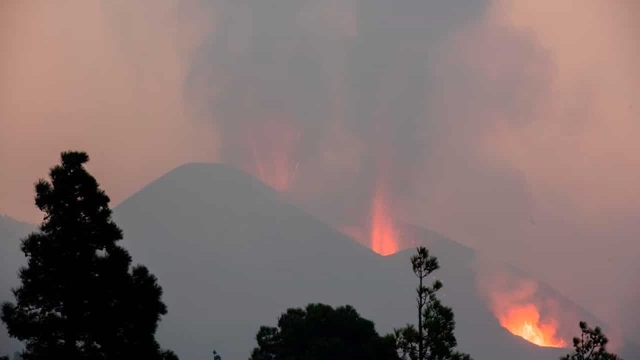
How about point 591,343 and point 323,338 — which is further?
point 323,338

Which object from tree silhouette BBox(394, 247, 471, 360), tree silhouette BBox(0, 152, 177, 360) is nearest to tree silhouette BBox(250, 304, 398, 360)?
tree silhouette BBox(394, 247, 471, 360)

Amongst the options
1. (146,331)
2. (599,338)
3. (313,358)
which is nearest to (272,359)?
(313,358)

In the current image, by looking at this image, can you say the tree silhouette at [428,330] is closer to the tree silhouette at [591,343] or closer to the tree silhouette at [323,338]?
the tree silhouette at [591,343]

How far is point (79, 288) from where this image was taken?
30938mm

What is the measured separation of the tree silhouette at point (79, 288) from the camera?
30422mm

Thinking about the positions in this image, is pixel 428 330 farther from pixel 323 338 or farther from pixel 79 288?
pixel 323 338

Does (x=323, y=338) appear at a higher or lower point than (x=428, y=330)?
higher

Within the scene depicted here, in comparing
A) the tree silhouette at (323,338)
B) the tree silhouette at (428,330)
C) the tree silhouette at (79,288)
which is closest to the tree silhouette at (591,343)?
the tree silhouette at (428,330)

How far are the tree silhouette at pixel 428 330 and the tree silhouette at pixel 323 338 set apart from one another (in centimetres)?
4187

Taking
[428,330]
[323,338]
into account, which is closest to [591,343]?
[428,330]

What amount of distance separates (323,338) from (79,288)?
2150 inches

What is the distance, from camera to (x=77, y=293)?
30859 mm

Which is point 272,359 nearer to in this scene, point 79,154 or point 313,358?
point 313,358

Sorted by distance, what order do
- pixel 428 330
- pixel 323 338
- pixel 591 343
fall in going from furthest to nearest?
pixel 323 338 → pixel 591 343 → pixel 428 330
